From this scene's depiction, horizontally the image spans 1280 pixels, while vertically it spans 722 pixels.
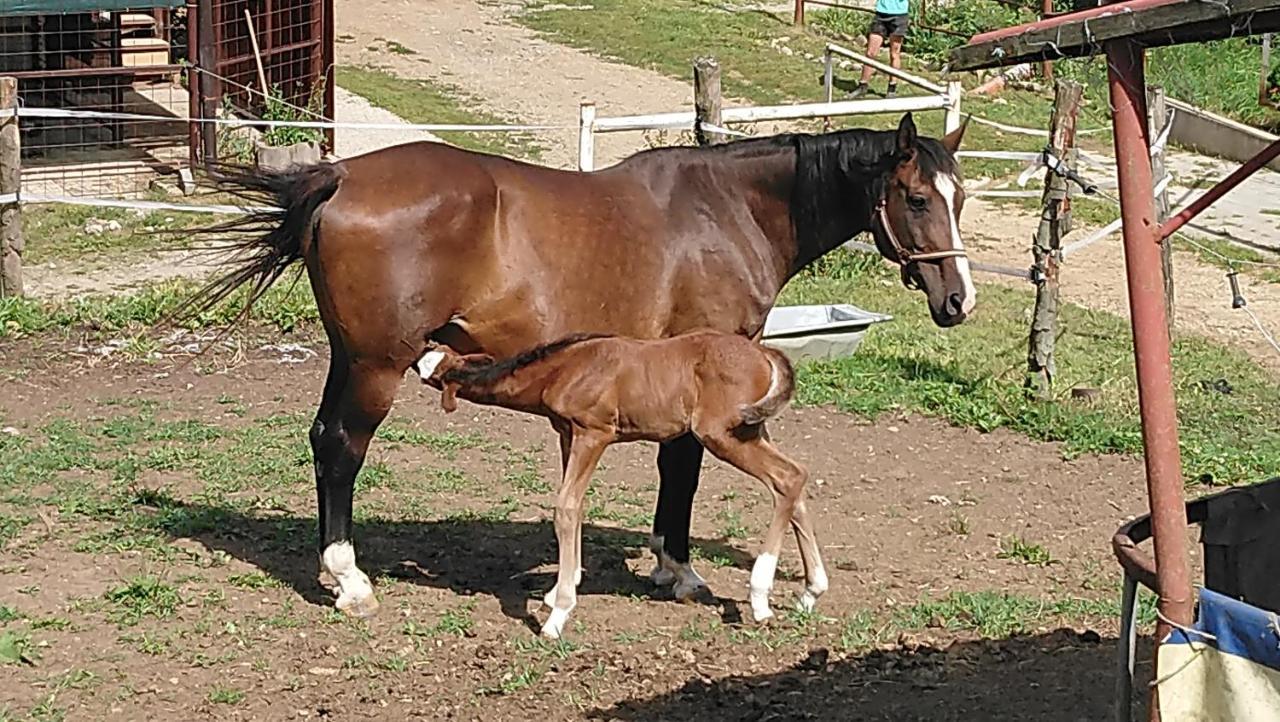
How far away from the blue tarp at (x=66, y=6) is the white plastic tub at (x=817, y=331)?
6.91m

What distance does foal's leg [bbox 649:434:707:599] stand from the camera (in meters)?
6.90

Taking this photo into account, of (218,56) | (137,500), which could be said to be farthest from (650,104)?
(137,500)

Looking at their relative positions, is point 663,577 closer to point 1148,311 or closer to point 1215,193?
point 1148,311

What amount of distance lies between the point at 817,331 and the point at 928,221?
12.3 ft

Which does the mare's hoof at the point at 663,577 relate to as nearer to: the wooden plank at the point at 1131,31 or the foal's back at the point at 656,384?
the foal's back at the point at 656,384

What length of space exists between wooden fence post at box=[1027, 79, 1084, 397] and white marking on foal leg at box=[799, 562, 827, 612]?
12.1ft

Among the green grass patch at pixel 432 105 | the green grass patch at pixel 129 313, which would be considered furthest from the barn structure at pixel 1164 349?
the green grass patch at pixel 432 105

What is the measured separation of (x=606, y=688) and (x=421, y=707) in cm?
61

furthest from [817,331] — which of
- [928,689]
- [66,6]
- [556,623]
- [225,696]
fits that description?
[66,6]

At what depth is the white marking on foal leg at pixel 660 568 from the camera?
697cm

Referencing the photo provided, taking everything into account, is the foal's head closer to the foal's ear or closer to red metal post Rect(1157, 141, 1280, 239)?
the foal's ear

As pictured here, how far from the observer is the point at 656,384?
20.7 ft

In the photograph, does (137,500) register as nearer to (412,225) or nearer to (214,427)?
(214,427)

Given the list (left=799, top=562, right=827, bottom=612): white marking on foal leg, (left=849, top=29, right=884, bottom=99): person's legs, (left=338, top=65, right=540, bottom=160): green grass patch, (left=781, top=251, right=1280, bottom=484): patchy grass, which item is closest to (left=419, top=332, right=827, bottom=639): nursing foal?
(left=799, top=562, right=827, bottom=612): white marking on foal leg
